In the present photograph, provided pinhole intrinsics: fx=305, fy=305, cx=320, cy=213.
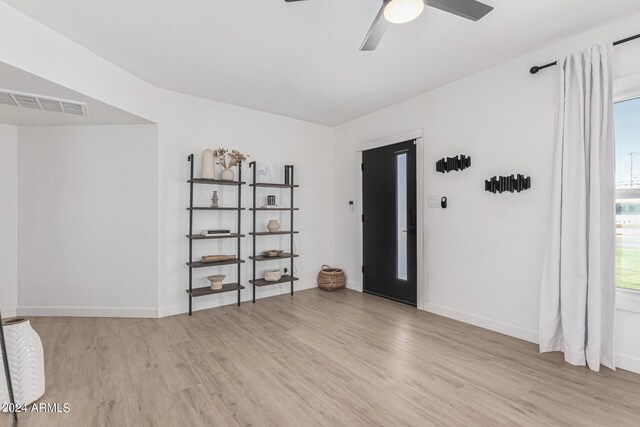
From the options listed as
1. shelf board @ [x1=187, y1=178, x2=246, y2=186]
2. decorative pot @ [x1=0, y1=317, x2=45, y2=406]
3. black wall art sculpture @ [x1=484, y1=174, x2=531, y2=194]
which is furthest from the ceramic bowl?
black wall art sculpture @ [x1=484, y1=174, x2=531, y2=194]

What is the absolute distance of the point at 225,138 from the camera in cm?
416

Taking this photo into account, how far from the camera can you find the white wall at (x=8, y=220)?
3.59m

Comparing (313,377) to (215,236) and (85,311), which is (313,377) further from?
(85,311)

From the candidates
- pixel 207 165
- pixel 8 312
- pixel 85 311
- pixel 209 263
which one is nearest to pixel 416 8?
pixel 207 165

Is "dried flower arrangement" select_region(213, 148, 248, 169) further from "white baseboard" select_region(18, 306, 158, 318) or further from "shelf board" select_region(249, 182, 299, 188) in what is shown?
"white baseboard" select_region(18, 306, 158, 318)

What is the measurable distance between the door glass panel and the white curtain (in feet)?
5.52

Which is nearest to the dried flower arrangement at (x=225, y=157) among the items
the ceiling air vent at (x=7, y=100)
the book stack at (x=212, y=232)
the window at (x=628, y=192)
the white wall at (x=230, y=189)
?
the white wall at (x=230, y=189)

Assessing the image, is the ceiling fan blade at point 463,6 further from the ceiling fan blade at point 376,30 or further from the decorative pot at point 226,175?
the decorative pot at point 226,175

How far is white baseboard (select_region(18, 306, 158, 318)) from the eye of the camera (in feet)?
11.9

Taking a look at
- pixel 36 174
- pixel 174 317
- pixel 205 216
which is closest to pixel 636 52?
pixel 205 216

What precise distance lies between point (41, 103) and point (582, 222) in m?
4.90

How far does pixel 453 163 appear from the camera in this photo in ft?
11.4

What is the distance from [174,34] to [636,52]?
11.9 feet

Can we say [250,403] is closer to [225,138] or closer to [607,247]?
[607,247]
